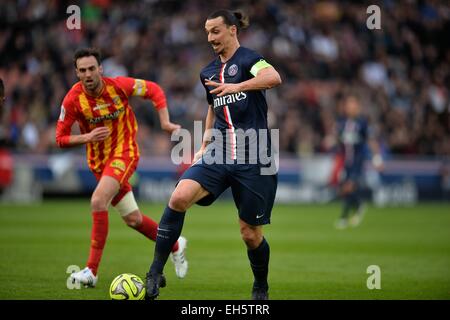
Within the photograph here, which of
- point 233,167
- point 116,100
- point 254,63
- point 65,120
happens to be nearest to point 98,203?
point 65,120

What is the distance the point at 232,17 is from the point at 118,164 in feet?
7.38

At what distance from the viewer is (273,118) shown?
23.7 metres

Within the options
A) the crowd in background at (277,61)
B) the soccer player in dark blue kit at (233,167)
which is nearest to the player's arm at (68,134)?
the soccer player in dark blue kit at (233,167)

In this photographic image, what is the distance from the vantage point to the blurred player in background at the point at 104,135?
866 centimetres

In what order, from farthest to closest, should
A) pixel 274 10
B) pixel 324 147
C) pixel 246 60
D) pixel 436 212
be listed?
pixel 274 10, pixel 324 147, pixel 436 212, pixel 246 60

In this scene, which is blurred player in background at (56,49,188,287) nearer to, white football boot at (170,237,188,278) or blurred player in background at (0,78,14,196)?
white football boot at (170,237,188,278)

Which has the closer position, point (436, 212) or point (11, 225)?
point (11, 225)

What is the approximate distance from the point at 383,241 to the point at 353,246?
1091 millimetres

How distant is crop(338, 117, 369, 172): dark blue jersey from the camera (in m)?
17.8

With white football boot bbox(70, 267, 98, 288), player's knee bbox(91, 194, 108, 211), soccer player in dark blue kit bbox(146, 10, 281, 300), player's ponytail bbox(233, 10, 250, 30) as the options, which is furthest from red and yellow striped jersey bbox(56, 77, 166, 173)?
player's ponytail bbox(233, 10, 250, 30)

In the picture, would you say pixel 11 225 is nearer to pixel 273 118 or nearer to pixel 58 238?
pixel 58 238

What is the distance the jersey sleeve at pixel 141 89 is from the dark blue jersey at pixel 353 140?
9104mm

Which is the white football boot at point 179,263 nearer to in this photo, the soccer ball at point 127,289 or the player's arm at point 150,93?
Result: the player's arm at point 150,93
